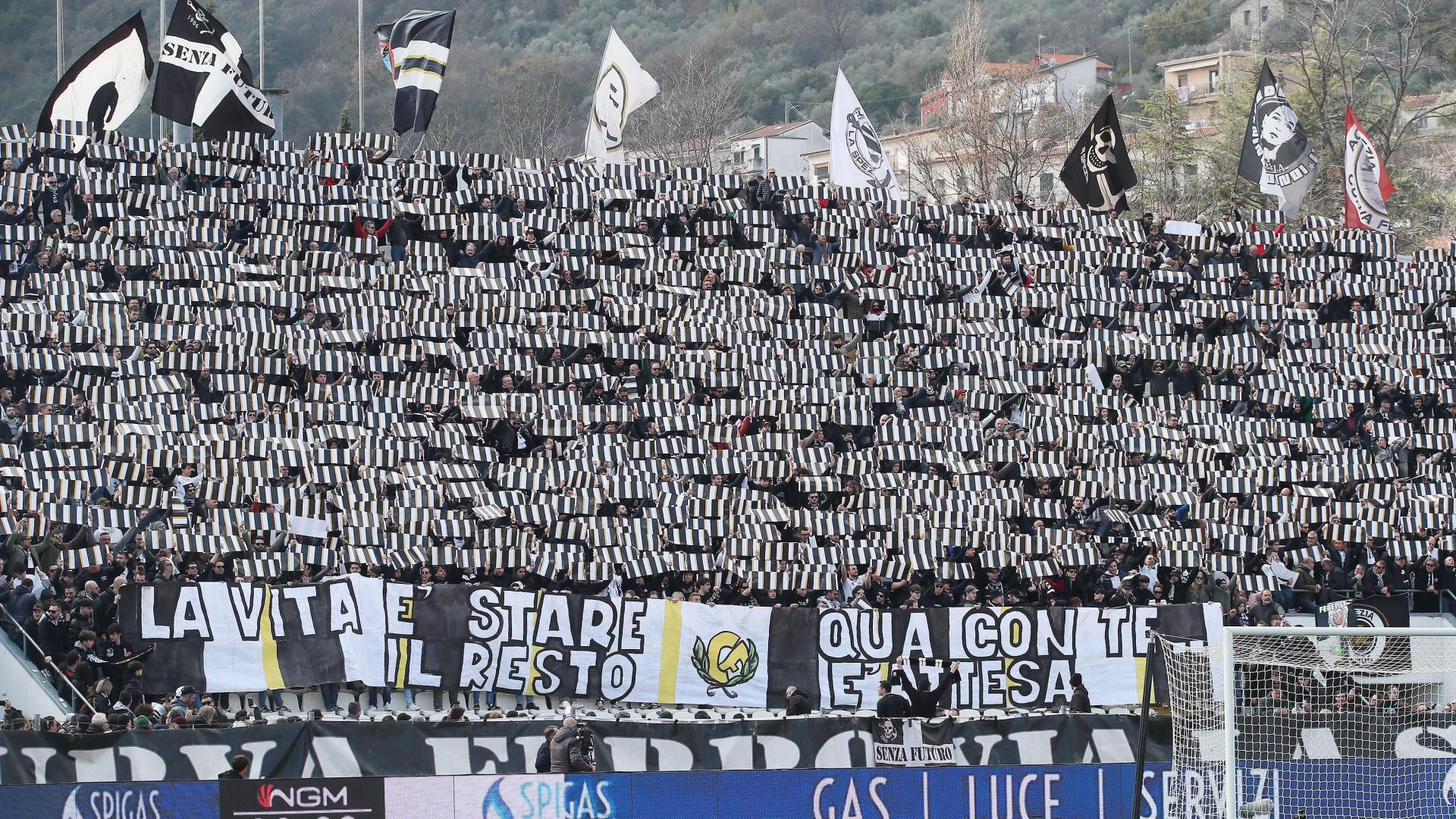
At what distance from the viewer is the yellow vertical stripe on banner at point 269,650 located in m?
22.0

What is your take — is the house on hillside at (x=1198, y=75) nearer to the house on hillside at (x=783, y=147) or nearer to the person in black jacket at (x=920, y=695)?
the house on hillside at (x=783, y=147)

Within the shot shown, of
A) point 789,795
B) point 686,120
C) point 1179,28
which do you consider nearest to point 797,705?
point 789,795

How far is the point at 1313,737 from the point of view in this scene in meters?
18.6

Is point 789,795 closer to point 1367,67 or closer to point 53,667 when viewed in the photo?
point 53,667

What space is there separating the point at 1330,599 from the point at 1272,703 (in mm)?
9029

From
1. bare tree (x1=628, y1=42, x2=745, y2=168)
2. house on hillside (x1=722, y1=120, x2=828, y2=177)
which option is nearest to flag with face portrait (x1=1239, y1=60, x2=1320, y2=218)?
bare tree (x1=628, y1=42, x2=745, y2=168)

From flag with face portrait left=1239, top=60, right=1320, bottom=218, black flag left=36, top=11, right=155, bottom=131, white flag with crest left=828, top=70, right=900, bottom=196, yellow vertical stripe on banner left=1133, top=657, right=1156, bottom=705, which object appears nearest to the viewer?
yellow vertical stripe on banner left=1133, top=657, right=1156, bottom=705

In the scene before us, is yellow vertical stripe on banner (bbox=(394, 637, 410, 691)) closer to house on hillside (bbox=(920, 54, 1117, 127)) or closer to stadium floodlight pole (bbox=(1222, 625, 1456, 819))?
stadium floodlight pole (bbox=(1222, 625, 1456, 819))

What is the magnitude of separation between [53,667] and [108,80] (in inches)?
687

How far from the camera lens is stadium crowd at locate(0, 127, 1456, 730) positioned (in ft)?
85.2

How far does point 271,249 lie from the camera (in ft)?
105

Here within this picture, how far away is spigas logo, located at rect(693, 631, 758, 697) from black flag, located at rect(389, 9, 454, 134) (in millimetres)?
16092

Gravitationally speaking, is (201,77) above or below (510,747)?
above

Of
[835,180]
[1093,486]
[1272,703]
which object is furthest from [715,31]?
[1272,703]
